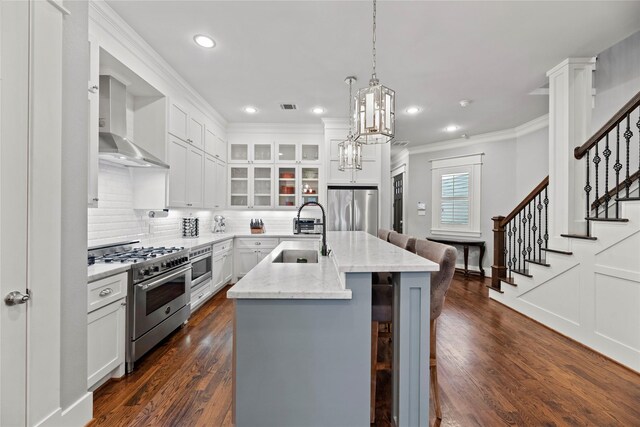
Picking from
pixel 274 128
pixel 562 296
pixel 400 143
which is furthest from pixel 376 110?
pixel 400 143

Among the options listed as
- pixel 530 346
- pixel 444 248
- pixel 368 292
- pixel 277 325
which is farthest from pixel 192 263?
pixel 530 346

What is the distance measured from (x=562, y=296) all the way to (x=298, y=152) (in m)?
4.11

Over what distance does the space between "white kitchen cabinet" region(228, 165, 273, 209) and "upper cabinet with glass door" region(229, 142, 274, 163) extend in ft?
0.43

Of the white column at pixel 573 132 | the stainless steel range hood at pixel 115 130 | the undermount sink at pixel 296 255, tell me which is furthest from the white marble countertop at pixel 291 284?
the white column at pixel 573 132

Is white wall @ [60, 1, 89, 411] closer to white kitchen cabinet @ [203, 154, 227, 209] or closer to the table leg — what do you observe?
white kitchen cabinet @ [203, 154, 227, 209]

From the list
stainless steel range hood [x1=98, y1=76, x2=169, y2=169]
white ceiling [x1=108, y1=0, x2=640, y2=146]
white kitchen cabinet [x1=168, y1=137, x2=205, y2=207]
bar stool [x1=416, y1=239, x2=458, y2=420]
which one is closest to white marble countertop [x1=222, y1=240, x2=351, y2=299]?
bar stool [x1=416, y1=239, x2=458, y2=420]

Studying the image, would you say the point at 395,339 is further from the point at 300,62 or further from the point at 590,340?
the point at 300,62

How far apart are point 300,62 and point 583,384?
365 cm

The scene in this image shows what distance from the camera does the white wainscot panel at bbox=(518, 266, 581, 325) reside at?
2854 mm

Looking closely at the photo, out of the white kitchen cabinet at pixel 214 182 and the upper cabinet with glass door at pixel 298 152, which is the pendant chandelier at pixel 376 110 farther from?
the upper cabinet with glass door at pixel 298 152

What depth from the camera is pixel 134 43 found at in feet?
8.55

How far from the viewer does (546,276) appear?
3.24m

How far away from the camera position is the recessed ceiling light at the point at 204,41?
8.59 ft

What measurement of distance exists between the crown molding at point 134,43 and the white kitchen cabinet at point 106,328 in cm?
197
